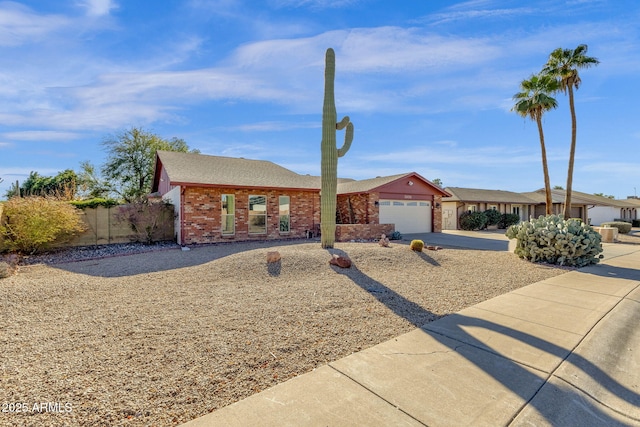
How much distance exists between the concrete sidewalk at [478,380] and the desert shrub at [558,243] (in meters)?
4.83

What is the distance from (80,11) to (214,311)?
302 inches

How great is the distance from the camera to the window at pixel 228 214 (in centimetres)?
1370

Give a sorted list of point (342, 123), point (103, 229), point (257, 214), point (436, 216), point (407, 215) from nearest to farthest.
A: 1. point (342, 123)
2. point (103, 229)
3. point (257, 214)
4. point (407, 215)
5. point (436, 216)

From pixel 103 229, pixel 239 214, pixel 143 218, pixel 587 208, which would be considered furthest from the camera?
pixel 587 208

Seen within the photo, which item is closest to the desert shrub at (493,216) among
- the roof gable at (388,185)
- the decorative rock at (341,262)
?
the roof gable at (388,185)

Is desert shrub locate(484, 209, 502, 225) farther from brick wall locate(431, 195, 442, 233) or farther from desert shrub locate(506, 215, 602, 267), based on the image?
desert shrub locate(506, 215, 602, 267)

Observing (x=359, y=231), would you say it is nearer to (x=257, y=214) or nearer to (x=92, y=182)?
(x=257, y=214)

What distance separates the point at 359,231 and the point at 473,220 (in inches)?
530

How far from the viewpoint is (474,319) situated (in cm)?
459

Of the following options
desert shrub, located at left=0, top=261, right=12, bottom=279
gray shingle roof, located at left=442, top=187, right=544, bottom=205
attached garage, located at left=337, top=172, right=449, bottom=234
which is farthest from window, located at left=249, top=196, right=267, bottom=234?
gray shingle roof, located at left=442, top=187, right=544, bottom=205

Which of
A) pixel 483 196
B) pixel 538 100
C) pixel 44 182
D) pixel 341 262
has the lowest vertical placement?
pixel 341 262

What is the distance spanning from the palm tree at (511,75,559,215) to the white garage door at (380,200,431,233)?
717 cm

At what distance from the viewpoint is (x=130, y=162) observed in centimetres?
2508

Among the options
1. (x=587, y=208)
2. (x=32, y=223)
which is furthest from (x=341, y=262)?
(x=587, y=208)
